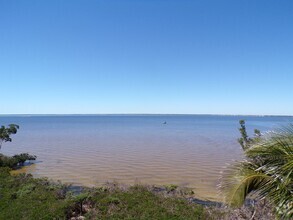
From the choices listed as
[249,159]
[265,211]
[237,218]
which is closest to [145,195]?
[237,218]

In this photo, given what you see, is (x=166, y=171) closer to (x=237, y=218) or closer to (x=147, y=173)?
(x=147, y=173)

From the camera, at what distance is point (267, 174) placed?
163 inches

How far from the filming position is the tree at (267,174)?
3748 mm

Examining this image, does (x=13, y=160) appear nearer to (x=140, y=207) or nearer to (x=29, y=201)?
(x=29, y=201)

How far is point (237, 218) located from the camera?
8156 mm

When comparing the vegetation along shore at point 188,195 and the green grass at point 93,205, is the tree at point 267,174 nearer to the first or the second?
the vegetation along shore at point 188,195

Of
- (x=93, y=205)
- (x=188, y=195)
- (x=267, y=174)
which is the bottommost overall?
(x=188, y=195)

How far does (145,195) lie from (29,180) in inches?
234

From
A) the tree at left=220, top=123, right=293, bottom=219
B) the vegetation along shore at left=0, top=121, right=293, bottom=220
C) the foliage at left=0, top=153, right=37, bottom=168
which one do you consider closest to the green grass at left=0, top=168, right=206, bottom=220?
the vegetation along shore at left=0, top=121, right=293, bottom=220

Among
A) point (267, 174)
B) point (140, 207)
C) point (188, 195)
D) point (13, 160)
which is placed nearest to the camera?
point (267, 174)

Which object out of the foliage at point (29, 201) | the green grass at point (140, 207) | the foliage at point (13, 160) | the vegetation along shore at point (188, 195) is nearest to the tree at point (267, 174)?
the vegetation along shore at point (188, 195)

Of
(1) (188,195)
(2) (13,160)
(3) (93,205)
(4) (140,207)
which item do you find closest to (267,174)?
(4) (140,207)

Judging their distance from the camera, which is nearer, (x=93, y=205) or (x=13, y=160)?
(x=93, y=205)

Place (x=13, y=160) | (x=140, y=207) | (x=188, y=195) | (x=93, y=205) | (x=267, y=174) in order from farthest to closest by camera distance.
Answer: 1. (x=13, y=160)
2. (x=188, y=195)
3. (x=93, y=205)
4. (x=140, y=207)
5. (x=267, y=174)
